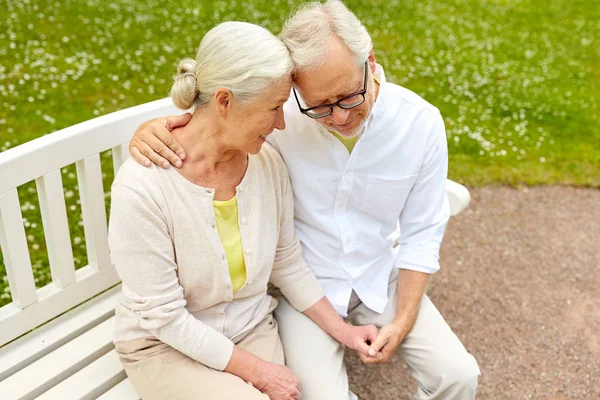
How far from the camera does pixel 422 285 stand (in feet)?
9.10

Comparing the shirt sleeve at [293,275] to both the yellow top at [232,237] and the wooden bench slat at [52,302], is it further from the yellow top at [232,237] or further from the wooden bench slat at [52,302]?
the wooden bench slat at [52,302]

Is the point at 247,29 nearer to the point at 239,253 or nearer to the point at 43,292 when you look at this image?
the point at 239,253

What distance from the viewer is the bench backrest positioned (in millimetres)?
2434

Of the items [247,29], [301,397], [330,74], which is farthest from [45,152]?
[301,397]

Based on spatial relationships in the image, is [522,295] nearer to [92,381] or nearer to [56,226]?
[92,381]

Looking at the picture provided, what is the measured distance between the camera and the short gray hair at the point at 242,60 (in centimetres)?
208

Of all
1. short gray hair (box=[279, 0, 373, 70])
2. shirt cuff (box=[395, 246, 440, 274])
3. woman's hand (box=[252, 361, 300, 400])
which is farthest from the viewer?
shirt cuff (box=[395, 246, 440, 274])

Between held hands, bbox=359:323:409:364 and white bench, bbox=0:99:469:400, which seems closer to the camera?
white bench, bbox=0:99:469:400

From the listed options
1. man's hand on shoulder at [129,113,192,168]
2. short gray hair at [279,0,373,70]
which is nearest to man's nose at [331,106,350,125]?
short gray hair at [279,0,373,70]

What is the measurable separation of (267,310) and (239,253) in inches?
15.5

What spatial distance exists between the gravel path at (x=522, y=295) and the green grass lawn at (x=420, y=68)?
37cm

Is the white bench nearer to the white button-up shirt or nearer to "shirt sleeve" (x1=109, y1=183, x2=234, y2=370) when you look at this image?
"shirt sleeve" (x1=109, y1=183, x2=234, y2=370)

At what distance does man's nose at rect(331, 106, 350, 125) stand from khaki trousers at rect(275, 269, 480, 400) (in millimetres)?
893

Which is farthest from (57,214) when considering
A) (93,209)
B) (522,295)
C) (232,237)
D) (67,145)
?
(522,295)
